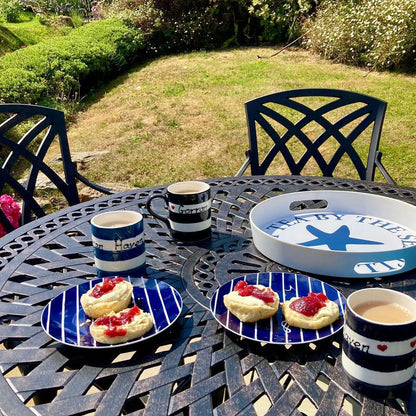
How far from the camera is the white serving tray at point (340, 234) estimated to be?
120 centimetres

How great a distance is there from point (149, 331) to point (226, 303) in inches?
6.6

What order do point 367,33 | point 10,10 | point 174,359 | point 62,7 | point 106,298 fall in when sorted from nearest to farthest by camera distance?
point 174,359, point 106,298, point 367,33, point 10,10, point 62,7

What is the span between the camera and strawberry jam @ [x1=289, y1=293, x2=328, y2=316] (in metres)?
1.01

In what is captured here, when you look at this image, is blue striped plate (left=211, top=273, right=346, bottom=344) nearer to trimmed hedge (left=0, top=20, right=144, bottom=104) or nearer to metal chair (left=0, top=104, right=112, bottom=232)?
metal chair (left=0, top=104, right=112, bottom=232)

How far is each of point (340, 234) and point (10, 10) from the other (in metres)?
11.0

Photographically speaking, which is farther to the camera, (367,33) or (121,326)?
(367,33)

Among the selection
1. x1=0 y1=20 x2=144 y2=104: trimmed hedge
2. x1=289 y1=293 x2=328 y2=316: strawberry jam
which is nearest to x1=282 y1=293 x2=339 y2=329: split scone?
x1=289 y1=293 x2=328 y2=316: strawberry jam

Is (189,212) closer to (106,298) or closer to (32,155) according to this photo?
(106,298)

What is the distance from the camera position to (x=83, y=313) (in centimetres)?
111

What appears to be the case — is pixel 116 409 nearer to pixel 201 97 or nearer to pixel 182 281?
pixel 182 281

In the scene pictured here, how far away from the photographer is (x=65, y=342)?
99 cm

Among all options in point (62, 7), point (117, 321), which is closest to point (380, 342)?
point (117, 321)

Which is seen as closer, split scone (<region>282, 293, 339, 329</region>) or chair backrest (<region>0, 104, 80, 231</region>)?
split scone (<region>282, 293, 339, 329</region>)

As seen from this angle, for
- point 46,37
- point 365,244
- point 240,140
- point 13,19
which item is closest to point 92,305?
point 365,244
